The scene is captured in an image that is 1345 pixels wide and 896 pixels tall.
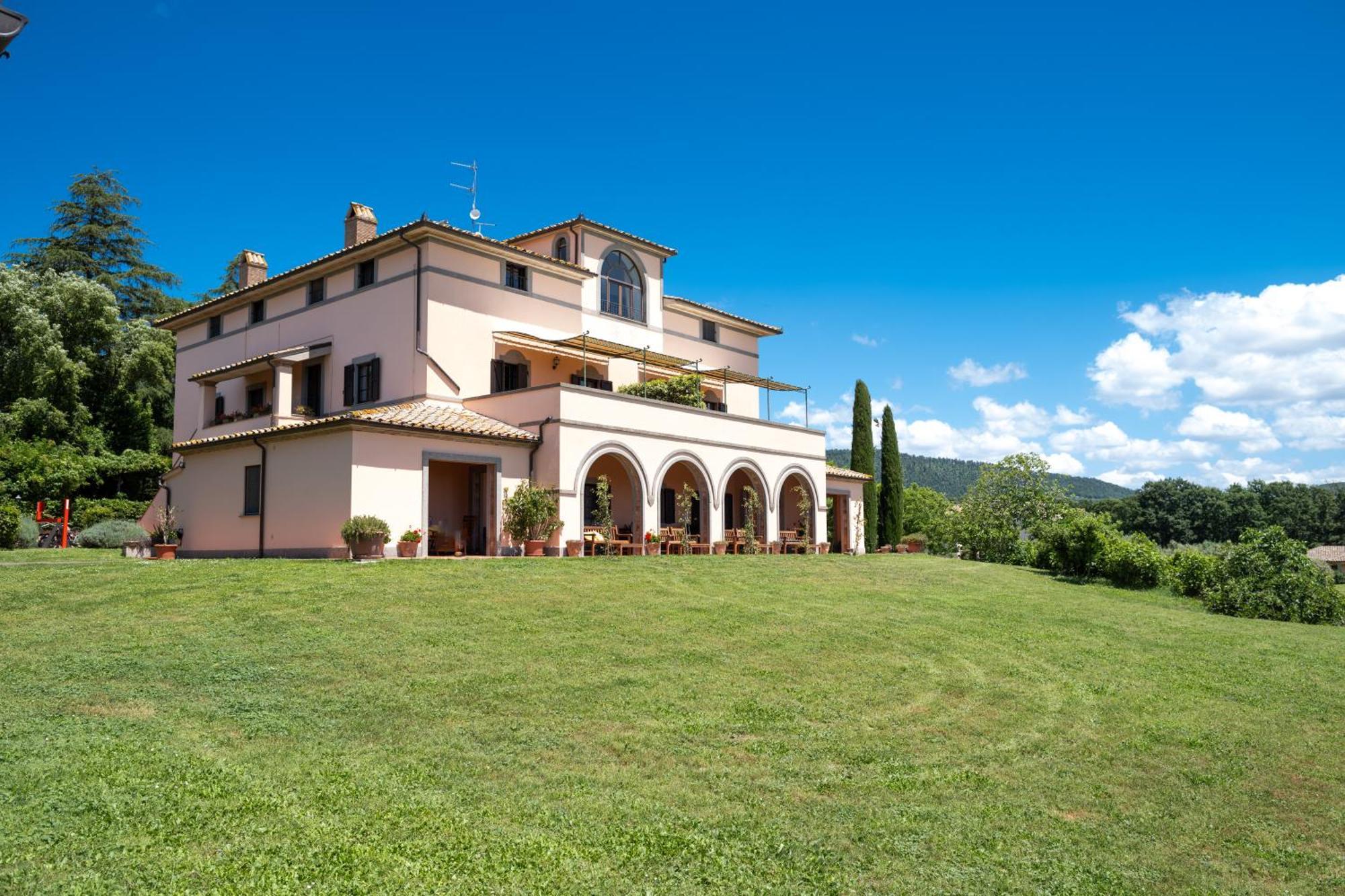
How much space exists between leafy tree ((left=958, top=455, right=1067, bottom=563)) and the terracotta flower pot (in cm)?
3280

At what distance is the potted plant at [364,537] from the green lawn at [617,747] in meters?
4.44

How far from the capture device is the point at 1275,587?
25.3 meters

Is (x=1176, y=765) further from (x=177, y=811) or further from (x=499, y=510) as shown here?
(x=499, y=510)

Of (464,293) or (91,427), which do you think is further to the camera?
(91,427)

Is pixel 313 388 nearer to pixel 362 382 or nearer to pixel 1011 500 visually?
pixel 362 382

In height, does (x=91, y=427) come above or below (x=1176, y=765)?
above

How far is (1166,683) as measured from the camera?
1404 centimetres

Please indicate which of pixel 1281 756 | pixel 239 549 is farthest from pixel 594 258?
pixel 1281 756

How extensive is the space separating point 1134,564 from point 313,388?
26412mm

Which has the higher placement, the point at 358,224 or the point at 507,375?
the point at 358,224

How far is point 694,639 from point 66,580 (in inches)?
431

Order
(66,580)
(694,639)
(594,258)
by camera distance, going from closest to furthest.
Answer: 1. (694,639)
2. (66,580)
3. (594,258)

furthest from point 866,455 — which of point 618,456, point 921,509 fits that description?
point 921,509

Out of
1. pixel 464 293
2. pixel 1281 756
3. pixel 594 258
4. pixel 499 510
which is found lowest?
pixel 1281 756
